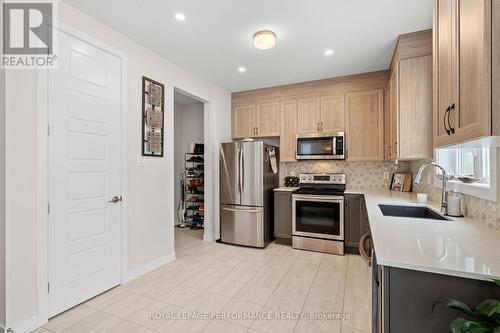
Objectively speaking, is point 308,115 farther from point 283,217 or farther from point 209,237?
point 209,237

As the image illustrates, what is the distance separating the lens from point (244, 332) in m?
1.79

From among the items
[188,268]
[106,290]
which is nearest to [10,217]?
[106,290]

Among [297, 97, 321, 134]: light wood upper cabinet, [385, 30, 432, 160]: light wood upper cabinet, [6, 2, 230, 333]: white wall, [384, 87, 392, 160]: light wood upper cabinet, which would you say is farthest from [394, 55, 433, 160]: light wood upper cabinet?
[6, 2, 230, 333]: white wall

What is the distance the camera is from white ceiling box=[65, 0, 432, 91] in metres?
2.04

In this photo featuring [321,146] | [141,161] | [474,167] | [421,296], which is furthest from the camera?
[321,146]

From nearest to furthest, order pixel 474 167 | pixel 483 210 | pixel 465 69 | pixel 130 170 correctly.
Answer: pixel 465 69 < pixel 483 210 < pixel 474 167 < pixel 130 170

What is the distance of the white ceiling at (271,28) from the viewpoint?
2045 millimetres

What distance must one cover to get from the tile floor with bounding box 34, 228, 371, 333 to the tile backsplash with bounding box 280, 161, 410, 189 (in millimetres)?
1244

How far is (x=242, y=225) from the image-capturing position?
379cm

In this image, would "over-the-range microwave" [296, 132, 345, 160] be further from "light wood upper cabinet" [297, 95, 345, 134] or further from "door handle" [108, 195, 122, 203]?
"door handle" [108, 195, 122, 203]

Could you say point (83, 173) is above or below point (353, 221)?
above

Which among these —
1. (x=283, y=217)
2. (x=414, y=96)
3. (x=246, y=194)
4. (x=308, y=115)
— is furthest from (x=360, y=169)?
(x=246, y=194)

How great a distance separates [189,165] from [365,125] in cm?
369

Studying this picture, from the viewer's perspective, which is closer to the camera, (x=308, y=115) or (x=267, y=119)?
(x=308, y=115)
